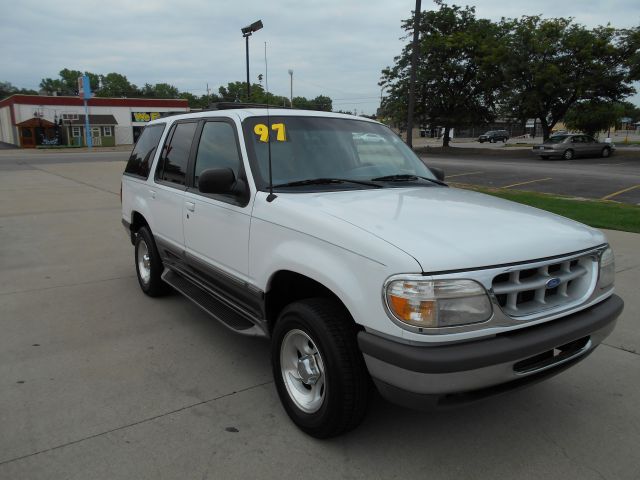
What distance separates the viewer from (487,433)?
9.59 ft

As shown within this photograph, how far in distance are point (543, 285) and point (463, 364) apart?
0.65 meters

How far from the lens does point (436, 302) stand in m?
2.22

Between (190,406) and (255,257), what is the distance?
1.04m

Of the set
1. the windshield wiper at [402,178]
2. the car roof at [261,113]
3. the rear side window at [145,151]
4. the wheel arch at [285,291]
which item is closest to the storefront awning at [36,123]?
the rear side window at [145,151]

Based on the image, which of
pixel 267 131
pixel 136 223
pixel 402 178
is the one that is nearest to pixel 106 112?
pixel 136 223

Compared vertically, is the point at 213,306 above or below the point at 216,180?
below

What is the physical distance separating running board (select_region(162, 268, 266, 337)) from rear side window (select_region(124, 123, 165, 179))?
1.18 metres

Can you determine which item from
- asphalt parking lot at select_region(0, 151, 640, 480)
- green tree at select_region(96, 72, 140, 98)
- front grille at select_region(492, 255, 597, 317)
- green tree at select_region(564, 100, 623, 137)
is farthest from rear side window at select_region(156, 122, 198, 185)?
green tree at select_region(96, 72, 140, 98)

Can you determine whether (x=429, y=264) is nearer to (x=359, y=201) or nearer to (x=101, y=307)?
(x=359, y=201)

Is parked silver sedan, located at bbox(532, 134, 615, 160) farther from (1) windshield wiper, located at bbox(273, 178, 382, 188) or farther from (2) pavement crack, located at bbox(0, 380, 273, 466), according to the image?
(2) pavement crack, located at bbox(0, 380, 273, 466)

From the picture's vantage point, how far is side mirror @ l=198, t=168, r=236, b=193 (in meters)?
3.13

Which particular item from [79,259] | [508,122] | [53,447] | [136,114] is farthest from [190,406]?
[136,114]

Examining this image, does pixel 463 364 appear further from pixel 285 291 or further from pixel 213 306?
pixel 213 306

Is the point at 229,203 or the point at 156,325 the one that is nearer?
the point at 229,203
